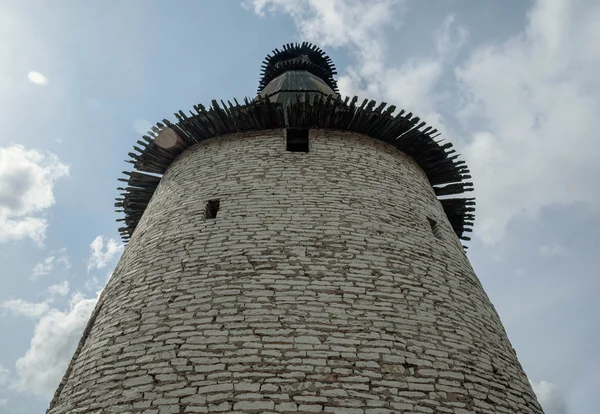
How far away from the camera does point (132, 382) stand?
3816 millimetres

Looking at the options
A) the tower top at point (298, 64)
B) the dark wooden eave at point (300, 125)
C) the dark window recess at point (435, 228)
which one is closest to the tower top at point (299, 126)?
the dark wooden eave at point (300, 125)

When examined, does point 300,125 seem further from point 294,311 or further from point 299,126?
point 294,311

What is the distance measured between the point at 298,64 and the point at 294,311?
36.2ft

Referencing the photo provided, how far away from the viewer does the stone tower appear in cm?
368

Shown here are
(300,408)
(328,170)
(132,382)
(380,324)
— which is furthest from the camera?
(328,170)

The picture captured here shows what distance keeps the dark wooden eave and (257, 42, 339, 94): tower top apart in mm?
6532

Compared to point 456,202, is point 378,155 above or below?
below

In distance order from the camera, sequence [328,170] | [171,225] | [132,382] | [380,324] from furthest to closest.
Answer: [328,170] < [171,225] < [380,324] < [132,382]

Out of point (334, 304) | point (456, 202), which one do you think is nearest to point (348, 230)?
point (334, 304)

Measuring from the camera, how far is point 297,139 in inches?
284

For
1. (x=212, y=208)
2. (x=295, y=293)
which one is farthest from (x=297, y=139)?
(x=295, y=293)

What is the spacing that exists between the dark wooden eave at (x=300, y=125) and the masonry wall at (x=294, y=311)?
99 cm

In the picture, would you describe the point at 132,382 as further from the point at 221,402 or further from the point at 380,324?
the point at 380,324

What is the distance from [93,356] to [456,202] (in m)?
6.94
